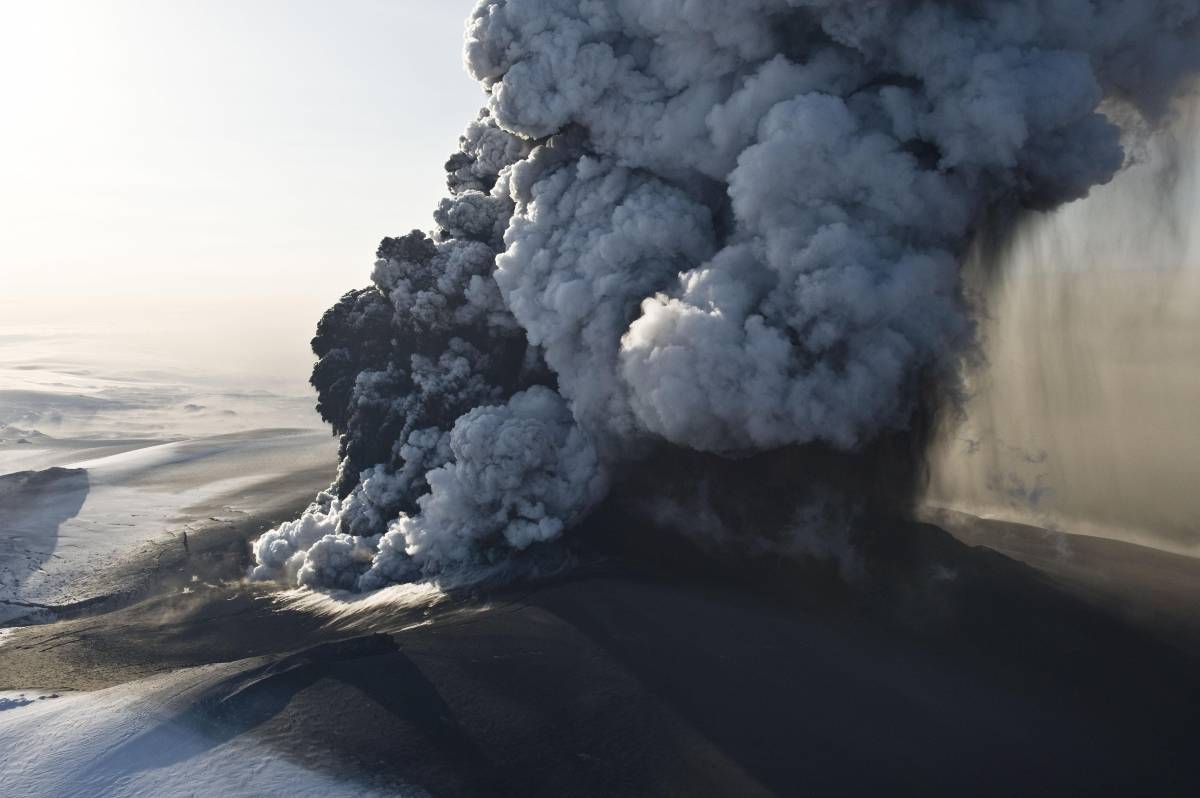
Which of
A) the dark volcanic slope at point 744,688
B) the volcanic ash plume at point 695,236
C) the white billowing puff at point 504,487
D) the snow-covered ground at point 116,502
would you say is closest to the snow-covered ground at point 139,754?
the dark volcanic slope at point 744,688

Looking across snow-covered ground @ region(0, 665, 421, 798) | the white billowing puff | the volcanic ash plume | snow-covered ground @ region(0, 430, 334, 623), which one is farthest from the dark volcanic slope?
snow-covered ground @ region(0, 430, 334, 623)

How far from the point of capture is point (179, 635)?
39031 mm

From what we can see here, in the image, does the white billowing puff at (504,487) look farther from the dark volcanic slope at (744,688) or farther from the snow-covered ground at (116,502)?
the snow-covered ground at (116,502)

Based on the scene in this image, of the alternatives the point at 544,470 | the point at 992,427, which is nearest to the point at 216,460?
the point at 544,470

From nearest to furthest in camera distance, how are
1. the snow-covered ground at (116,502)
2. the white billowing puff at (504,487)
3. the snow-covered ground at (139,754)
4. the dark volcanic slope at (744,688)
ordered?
the dark volcanic slope at (744,688), the snow-covered ground at (139,754), the white billowing puff at (504,487), the snow-covered ground at (116,502)

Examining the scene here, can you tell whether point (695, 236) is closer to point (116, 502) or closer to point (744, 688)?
point (744, 688)

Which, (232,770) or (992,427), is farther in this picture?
(992,427)

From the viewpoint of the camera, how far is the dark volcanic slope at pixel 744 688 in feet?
77.0

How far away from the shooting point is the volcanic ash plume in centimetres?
3062

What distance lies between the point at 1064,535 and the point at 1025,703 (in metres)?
13.5

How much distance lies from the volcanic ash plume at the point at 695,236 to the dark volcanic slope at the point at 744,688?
201 inches

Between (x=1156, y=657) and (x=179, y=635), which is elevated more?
(x=1156, y=657)

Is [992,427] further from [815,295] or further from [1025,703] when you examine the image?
[1025,703]

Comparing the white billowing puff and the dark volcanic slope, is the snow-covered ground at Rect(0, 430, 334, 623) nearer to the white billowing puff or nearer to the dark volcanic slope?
the dark volcanic slope
